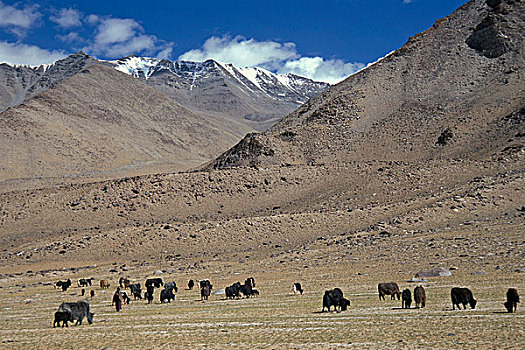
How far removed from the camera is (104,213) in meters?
70.0

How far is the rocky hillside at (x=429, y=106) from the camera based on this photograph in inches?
3334

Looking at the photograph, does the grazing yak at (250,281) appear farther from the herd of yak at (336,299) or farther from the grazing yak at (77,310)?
the grazing yak at (77,310)

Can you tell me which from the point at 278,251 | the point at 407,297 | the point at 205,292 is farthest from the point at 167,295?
the point at 278,251

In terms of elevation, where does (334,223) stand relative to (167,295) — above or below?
above

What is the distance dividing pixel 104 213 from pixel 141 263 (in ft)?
67.8

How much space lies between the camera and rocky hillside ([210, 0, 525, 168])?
278ft

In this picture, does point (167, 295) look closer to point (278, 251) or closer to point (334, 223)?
point (278, 251)

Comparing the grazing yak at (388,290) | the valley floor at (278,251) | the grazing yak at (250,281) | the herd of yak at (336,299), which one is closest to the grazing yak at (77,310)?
the herd of yak at (336,299)

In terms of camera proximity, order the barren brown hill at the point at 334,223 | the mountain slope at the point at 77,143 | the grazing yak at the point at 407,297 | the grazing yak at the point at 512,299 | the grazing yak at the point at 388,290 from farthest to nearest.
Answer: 1. the mountain slope at the point at 77,143
2. the grazing yak at the point at 388,290
3. the grazing yak at the point at 407,297
4. the barren brown hill at the point at 334,223
5. the grazing yak at the point at 512,299

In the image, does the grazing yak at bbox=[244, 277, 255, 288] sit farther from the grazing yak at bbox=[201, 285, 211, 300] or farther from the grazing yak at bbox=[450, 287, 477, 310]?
the grazing yak at bbox=[450, 287, 477, 310]

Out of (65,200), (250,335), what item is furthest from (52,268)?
(250,335)

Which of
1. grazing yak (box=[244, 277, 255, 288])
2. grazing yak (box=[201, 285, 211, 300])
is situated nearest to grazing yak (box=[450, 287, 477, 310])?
grazing yak (box=[244, 277, 255, 288])

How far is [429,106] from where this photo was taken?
321 feet

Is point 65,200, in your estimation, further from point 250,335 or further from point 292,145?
point 250,335
